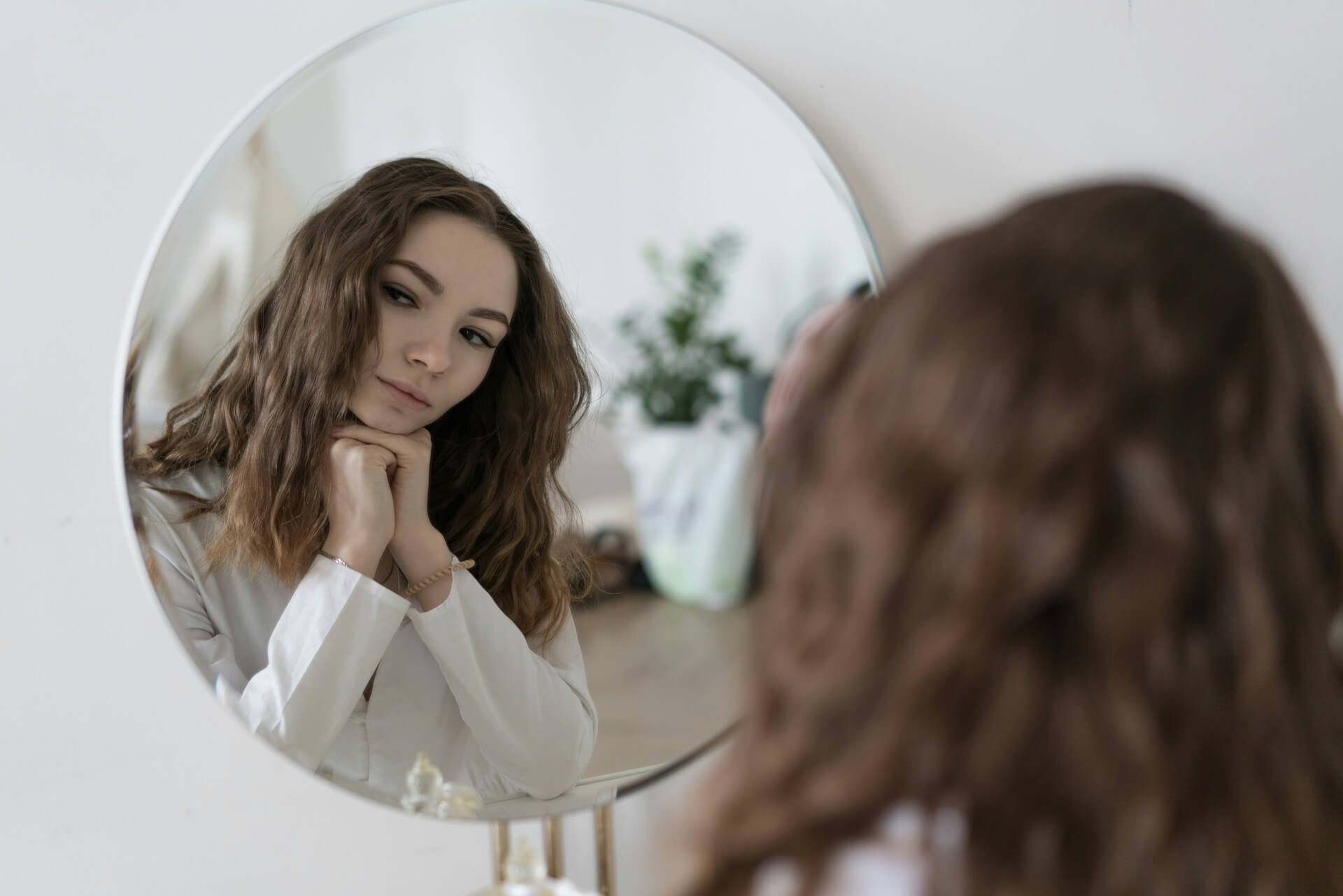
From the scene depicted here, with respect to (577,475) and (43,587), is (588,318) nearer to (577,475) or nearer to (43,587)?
(577,475)

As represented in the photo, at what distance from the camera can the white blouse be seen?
0.77 meters

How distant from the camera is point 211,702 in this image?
0.85 m

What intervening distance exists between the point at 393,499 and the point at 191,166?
35 centimetres

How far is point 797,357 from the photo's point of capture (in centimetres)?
77

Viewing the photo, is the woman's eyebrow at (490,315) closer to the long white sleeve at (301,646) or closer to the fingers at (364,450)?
the fingers at (364,450)

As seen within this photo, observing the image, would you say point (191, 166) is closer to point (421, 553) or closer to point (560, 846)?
point (421, 553)

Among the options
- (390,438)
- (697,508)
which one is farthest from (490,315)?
(697,508)

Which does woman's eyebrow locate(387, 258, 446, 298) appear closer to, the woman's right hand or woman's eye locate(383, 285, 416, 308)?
woman's eye locate(383, 285, 416, 308)

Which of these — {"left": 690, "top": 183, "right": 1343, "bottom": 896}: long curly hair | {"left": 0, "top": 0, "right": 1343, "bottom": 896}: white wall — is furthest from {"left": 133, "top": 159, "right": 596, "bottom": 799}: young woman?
{"left": 690, "top": 183, "right": 1343, "bottom": 896}: long curly hair

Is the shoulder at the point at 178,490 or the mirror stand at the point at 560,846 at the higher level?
the shoulder at the point at 178,490

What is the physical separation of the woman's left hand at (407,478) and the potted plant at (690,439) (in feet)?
0.54

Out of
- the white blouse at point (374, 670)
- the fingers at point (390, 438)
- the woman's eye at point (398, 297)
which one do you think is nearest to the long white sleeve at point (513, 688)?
the white blouse at point (374, 670)

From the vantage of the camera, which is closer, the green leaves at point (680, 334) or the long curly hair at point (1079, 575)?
the long curly hair at point (1079, 575)

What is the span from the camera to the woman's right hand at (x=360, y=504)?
757 mm
